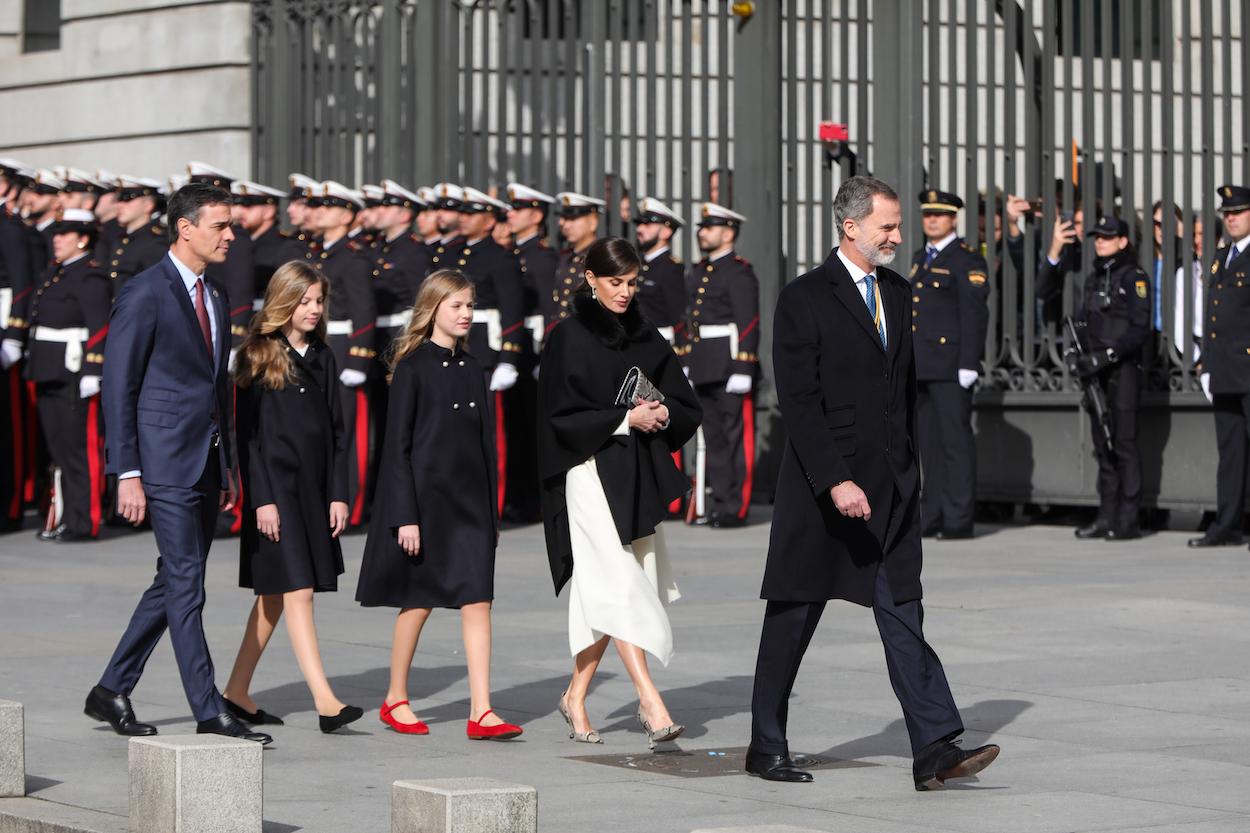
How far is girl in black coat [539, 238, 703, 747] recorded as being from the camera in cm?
791

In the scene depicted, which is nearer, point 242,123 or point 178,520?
point 178,520

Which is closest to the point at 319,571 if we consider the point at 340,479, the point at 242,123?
the point at 340,479

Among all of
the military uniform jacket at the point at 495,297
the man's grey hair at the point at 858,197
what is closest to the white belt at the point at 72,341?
the military uniform jacket at the point at 495,297

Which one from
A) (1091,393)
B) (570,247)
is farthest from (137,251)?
(1091,393)

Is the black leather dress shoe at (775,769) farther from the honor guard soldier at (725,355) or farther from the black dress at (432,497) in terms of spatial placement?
the honor guard soldier at (725,355)

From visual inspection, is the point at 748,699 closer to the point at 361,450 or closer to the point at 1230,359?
the point at 1230,359

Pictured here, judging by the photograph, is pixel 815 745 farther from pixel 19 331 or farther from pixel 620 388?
pixel 19 331

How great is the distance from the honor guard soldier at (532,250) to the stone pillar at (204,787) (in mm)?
10186

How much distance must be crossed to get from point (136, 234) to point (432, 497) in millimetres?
8468

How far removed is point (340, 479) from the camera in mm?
8516

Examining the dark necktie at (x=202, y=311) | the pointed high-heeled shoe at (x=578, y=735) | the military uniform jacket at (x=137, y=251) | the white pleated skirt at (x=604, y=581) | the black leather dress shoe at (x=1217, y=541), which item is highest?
the military uniform jacket at (x=137, y=251)

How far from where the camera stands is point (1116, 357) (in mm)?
14234

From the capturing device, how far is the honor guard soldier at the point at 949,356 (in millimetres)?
14672

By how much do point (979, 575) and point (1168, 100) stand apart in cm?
358
